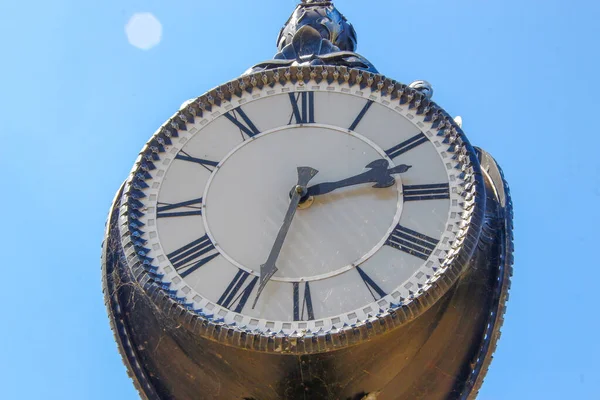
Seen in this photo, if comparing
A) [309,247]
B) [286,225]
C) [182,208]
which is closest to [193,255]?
[182,208]

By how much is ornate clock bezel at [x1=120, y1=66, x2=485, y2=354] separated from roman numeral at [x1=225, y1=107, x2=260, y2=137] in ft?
0.41

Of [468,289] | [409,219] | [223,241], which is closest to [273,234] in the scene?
[223,241]

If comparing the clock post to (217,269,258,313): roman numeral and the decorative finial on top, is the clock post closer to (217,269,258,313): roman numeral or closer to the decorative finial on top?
(217,269,258,313): roman numeral

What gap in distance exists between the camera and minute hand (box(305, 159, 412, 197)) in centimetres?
610

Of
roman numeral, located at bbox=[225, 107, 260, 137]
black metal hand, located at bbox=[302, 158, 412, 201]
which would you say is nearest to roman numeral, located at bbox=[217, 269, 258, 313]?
black metal hand, located at bbox=[302, 158, 412, 201]

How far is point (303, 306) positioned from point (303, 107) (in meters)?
1.75

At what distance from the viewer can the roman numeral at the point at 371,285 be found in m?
5.39

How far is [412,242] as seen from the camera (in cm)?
568

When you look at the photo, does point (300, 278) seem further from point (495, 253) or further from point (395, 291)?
point (495, 253)

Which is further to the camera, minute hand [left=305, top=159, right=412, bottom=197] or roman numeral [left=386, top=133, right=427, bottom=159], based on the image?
roman numeral [left=386, top=133, right=427, bottom=159]

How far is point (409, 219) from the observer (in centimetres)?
584

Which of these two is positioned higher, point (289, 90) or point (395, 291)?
point (289, 90)

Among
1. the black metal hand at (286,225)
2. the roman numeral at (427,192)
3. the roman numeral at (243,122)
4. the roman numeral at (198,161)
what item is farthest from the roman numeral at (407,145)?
the roman numeral at (198,161)

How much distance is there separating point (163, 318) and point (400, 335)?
1.34 meters
